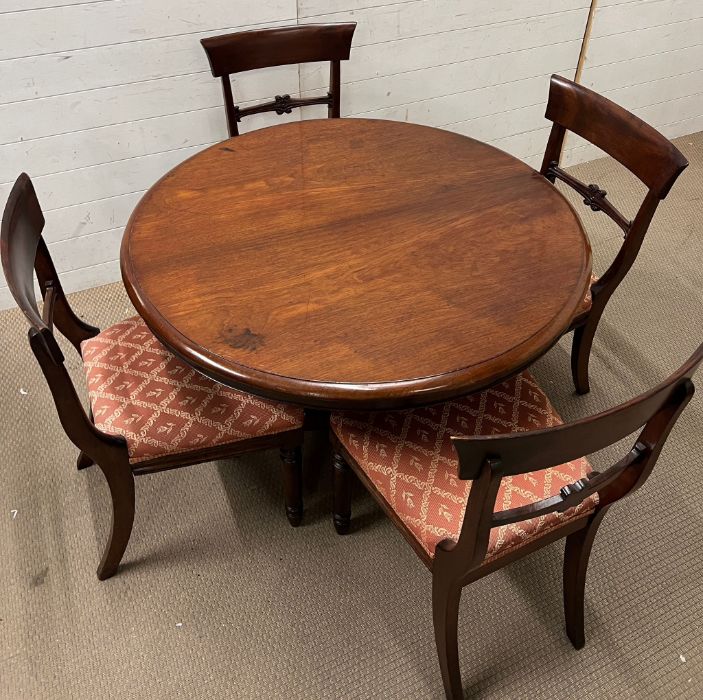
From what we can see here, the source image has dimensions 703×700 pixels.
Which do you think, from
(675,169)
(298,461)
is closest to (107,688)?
(298,461)

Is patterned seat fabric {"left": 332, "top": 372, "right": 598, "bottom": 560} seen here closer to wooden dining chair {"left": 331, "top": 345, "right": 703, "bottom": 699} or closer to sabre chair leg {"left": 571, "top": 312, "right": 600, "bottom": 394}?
wooden dining chair {"left": 331, "top": 345, "right": 703, "bottom": 699}

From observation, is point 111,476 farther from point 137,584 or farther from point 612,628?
point 612,628

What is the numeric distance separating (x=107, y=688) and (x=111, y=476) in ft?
1.52

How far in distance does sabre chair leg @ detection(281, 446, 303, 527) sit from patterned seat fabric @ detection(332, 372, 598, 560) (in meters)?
0.20

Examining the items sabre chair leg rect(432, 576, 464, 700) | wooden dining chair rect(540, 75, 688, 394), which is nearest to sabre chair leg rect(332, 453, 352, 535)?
sabre chair leg rect(432, 576, 464, 700)

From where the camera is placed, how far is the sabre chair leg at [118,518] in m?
1.45

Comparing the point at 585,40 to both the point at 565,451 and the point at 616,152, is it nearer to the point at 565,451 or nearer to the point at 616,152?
the point at 616,152

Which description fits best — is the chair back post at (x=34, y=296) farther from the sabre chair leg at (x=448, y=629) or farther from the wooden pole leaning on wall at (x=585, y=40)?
the wooden pole leaning on wall at (x=585, y=40)

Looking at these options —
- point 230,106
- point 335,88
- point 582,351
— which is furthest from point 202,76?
point 582,351

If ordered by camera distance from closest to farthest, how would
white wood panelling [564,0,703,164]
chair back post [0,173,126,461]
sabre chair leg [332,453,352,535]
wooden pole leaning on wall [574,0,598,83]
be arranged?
chair back post [0,173,126,461], sabre chair leg [332,453,352,535], wooden pole leaning on wall [574,0,598,83], white wood panelling [564,0,703,164]

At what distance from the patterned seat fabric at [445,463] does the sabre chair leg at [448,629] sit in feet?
0.29

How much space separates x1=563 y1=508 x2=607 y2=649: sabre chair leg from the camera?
55.4 inches

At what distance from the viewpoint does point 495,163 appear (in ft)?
5.69

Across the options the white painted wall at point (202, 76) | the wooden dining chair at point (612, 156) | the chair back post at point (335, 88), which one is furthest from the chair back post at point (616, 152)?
the white painted wall at point (202, 76)
